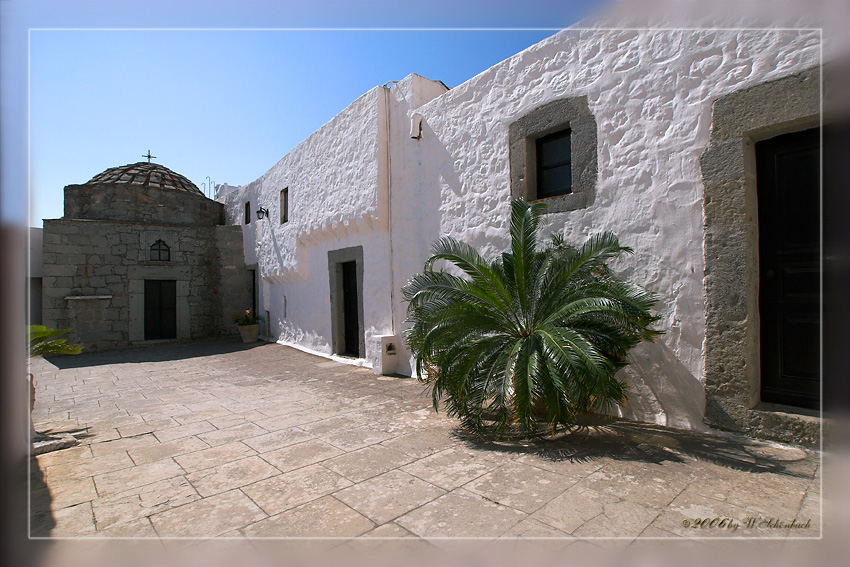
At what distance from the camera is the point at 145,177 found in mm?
14648

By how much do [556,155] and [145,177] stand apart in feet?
46.3

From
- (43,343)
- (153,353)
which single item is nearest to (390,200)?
(43,343)

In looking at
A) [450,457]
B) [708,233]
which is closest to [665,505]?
[450,457]

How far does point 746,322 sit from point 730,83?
6.51 feet

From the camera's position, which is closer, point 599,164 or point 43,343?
point 43,343

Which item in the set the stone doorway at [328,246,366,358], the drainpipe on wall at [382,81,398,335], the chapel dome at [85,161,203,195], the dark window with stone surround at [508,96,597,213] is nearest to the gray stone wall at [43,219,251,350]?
the chapel dome at [85,161,203,195]

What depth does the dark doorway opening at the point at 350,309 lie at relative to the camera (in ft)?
30.4

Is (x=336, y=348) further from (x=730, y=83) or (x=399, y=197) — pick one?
(x=730, y=83)

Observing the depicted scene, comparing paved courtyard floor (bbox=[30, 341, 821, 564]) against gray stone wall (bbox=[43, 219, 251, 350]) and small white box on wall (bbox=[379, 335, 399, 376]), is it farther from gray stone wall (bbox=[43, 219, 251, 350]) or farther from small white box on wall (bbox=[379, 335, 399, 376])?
gray stone wall (bbox=[43, 219, 251, 350])

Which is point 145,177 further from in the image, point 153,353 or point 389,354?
point 389,354

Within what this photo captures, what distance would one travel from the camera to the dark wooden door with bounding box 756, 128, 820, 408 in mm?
3516

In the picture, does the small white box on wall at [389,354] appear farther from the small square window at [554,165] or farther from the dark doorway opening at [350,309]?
the small square window at [554,165]

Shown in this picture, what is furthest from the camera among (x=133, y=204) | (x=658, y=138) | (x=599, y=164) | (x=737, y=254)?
(x=133, y=204)

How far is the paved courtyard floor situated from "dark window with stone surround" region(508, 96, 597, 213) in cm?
246
